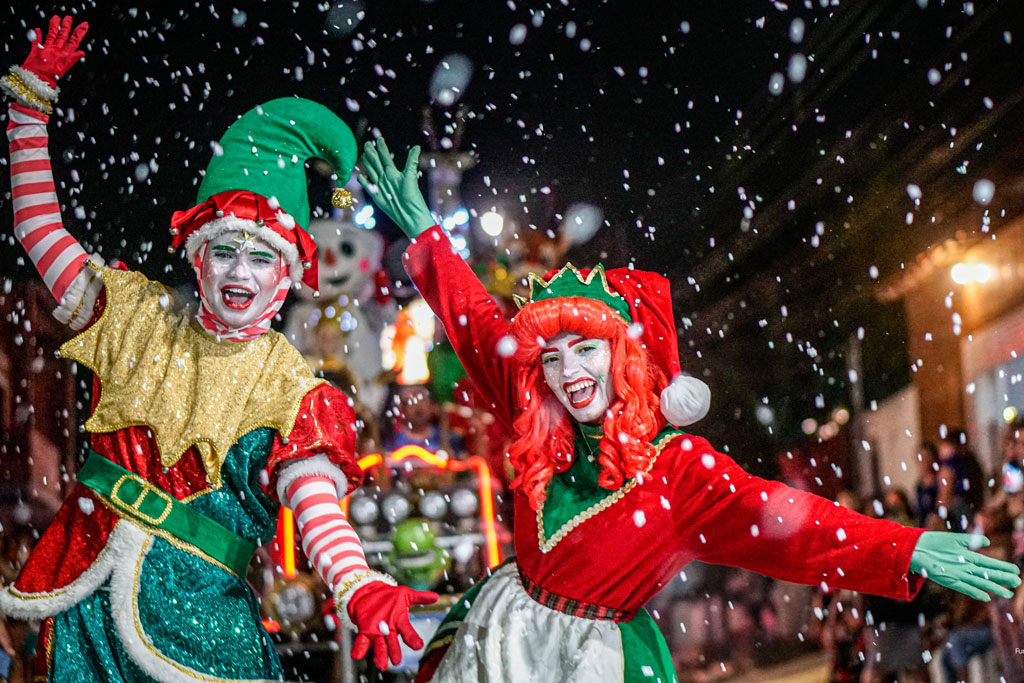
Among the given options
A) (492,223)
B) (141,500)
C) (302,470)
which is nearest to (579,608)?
(302,470)

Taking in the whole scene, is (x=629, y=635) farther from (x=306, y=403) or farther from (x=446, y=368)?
(x=446, y=368)

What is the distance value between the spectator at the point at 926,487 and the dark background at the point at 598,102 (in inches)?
30.7

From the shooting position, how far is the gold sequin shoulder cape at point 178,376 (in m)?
1.94

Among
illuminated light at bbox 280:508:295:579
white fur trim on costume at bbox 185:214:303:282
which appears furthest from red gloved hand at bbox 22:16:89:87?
illuminated light at bbox 280:508:295:579

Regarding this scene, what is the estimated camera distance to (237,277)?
1979 millimetres

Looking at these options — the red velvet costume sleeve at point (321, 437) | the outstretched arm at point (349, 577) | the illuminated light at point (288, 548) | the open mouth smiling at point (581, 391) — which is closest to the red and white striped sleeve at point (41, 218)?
the red velvet costume sleeve at point (321, 437)

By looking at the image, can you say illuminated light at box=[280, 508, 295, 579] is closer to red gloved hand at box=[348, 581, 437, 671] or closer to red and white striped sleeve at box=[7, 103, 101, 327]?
red and white striped sleeve at box=[7, 103, 101, 327]

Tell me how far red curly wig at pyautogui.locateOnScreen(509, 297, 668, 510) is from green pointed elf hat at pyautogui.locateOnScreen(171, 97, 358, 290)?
0.49 metres

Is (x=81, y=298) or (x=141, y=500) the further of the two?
(x=81, y=298)

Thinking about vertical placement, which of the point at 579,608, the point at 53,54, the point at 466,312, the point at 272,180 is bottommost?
the point at 579,608

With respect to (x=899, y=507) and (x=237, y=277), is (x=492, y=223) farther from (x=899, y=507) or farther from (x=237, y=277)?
(x=899, y=507)

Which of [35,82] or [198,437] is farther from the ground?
[35,82]

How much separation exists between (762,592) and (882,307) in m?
1.16

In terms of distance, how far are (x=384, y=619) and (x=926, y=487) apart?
2.24 meters
